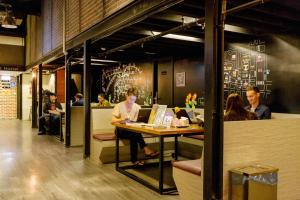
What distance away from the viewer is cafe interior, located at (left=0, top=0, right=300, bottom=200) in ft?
9.50

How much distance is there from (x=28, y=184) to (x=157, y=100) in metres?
5.58

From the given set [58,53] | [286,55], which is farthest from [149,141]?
[58,53]

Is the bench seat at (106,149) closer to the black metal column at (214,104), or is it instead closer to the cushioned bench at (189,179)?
the cushioned bench at (189,179)

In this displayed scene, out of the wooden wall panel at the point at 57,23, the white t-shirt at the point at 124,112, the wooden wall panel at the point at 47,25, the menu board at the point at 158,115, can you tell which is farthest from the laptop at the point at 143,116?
the wooden wall panel at the point at 47,25

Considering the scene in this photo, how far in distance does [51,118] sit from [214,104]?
7.87 metres

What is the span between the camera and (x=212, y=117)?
113 inches

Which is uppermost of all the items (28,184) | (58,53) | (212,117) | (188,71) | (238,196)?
(58,53)

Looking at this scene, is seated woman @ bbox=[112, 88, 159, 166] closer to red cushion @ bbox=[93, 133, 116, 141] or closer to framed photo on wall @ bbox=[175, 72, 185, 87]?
red cushion @ bbox=[93, 133, 116, 141]

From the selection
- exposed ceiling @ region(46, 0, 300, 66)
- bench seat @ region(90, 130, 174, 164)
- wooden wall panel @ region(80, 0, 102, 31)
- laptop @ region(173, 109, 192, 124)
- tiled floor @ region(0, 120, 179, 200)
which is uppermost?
wooden wall panel @ region(80, 0, 102, 31)

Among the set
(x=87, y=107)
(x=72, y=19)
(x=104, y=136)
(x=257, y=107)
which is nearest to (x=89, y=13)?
(x=72, y=19)

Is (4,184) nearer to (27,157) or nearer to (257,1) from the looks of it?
(27,157)

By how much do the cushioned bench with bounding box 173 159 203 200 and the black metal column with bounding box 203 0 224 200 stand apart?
0.61 ft

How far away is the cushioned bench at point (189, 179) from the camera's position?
10.3ft

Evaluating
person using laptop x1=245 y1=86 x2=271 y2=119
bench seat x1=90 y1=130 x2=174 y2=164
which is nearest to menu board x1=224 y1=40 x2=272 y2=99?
person using laptop x1=245 y1=86 x2=271 y2=119
